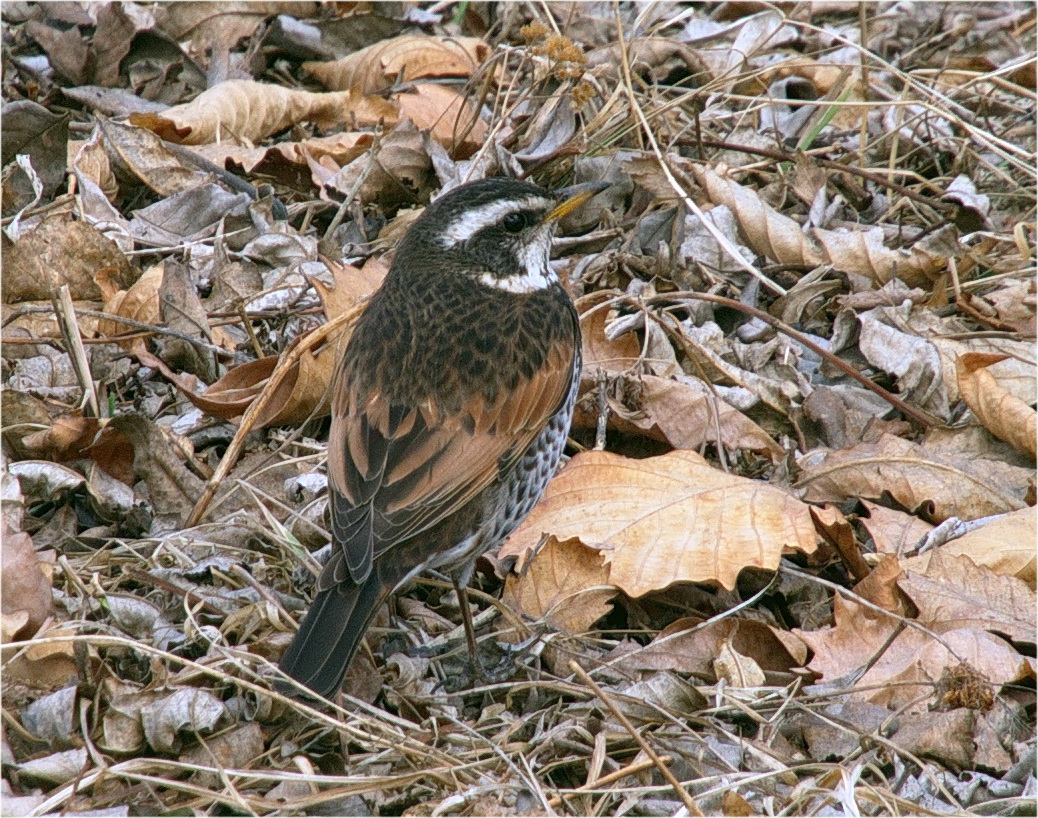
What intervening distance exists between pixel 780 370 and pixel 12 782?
3746mm

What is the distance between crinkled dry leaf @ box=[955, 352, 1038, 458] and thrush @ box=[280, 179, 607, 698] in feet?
5.72

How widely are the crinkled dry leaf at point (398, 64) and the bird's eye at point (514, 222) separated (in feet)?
8.75

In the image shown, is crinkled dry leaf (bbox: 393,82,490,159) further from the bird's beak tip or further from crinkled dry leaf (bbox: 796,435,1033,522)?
crinkled dry leaf (bbox: 796,435,1033,522)

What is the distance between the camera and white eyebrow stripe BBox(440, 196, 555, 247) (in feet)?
17.1

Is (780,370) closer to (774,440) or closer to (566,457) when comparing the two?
(774,440)

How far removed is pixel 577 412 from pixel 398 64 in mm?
2957

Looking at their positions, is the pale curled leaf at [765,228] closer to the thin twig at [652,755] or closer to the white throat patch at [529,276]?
the white throat patch at [529,276]

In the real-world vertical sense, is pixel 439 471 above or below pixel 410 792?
above

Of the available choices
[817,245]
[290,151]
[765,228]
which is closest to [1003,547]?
[817,245]

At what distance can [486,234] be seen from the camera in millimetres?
5242

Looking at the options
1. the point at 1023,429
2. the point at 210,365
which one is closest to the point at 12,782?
the point at 210,365

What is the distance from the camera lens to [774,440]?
5.69 meters

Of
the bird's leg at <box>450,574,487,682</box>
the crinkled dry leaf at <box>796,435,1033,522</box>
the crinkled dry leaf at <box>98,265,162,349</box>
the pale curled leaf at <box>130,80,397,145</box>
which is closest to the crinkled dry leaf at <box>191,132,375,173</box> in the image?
the pale curled leaf at <box>130,80,397,145</box>

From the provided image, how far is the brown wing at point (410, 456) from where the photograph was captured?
438cm
